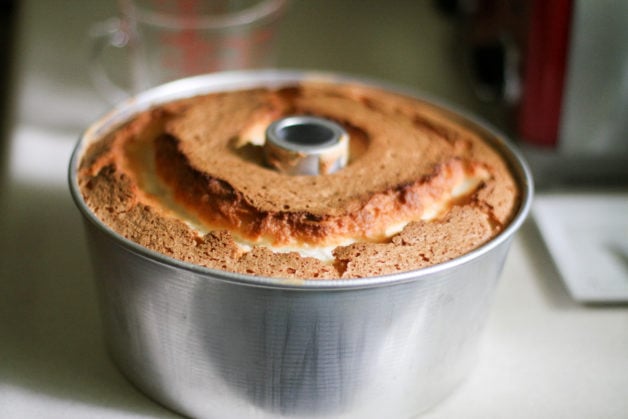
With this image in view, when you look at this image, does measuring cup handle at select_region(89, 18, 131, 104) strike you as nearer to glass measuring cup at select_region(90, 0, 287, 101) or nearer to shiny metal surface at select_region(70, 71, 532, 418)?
glass measuring cup at select_region(90, 0, 287, 101)

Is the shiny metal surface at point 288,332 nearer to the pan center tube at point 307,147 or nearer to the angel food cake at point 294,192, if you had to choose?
the angel food cake at point 294,192

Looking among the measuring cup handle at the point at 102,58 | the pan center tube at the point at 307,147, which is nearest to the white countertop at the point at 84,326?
the measuring cup handle at the point at 102,58

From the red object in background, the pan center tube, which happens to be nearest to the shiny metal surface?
the pan center tube

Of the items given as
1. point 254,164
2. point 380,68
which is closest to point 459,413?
point 254,164

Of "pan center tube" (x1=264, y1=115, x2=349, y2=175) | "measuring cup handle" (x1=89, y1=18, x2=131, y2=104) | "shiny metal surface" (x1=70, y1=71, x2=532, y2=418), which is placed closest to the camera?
"shiny metal surface" (x1=70, y1=71, x2=532, y2=418)

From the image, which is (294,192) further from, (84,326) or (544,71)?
(544,71)

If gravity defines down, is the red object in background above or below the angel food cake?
below

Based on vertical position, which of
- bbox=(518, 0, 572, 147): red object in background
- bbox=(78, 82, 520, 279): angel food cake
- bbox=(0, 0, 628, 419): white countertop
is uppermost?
bbox=(78, 82, 520, 279): angel food cake

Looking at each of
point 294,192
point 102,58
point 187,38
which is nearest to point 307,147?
point 294,192
